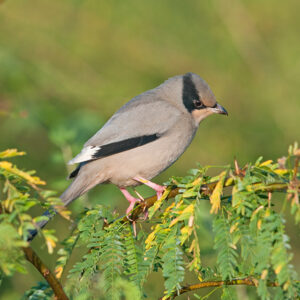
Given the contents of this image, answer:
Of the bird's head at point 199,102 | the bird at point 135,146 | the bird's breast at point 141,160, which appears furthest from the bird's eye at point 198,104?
the bird's breast at point 141,160

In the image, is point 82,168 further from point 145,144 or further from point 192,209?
point 192,209

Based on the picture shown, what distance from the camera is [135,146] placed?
14.5 ft

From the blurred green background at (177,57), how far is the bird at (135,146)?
2.08m

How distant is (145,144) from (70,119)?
116cm

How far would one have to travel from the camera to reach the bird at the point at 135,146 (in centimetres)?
426

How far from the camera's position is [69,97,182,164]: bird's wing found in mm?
4273

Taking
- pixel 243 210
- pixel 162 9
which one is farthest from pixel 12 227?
pixel 162 9

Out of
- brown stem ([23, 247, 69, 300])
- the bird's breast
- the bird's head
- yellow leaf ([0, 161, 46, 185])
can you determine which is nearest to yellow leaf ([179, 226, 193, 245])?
brown stem ([23, 247, 69, 300])

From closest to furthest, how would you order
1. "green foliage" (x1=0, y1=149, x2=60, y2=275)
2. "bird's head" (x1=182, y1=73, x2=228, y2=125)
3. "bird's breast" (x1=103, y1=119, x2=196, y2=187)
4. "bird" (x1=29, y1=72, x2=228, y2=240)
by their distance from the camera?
"green foliage" (x1=0, y1=149, x2=60, y2=275) < "bird" (x1=29, y1=72, x2=228, y2=240) < "bird's breast" (x1=103, y1=119, x2=196, y2=187) < "bird's head" (x1=182, y1=73, x2=228, y2=125)

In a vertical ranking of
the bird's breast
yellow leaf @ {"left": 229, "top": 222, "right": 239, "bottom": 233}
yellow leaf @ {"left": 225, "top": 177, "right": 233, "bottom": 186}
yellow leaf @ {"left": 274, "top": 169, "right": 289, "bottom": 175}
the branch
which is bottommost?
the branch

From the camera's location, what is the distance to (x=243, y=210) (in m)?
2.27

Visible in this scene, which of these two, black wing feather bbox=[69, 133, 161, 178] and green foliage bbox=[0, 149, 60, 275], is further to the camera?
black wing feather bbox=[69, 133, 161, 178]

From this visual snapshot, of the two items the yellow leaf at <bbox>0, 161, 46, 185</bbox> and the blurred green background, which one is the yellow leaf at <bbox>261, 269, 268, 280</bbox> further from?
the blurred green background

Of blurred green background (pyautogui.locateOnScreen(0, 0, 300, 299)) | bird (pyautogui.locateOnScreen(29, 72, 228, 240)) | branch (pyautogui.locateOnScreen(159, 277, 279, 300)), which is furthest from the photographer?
blurred green background (pyautogui.locateOnScreen(0, 0, 300, 299))
